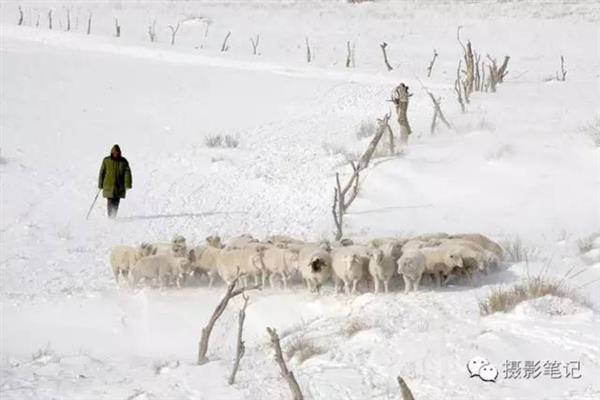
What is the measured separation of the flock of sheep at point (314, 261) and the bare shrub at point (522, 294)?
33.2 inches

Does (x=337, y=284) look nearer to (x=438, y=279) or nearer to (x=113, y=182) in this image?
(x=438, y=279)

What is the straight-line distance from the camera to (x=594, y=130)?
18.2 m

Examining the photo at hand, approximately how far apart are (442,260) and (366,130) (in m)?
10.7

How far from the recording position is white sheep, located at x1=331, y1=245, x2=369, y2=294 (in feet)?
35.1

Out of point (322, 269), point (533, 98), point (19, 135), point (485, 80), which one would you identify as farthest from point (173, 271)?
point (485, 80)

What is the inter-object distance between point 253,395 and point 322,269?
2.91m

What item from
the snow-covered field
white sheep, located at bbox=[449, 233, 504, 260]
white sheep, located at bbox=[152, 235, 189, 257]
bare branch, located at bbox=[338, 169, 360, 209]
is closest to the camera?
the snow-covered field

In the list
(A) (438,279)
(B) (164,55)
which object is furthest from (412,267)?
(B) (164,55)

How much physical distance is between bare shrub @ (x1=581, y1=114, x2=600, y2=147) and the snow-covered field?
189 mm

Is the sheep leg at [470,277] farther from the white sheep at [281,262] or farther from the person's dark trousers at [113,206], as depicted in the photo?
the person's dark trousers at [113,206]

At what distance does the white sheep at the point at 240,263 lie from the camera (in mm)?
11477

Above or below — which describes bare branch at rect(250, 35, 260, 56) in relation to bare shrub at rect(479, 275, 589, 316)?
above

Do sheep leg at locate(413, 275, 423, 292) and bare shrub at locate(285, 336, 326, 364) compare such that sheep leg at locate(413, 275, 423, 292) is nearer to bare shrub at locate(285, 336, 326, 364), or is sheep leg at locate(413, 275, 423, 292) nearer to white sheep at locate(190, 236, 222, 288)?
bare shrub at locate(285, 336, 326, 364)

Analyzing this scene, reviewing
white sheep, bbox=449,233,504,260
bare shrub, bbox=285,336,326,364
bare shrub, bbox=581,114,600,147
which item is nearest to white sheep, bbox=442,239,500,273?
white sheep, bbox=449,233,504,260
